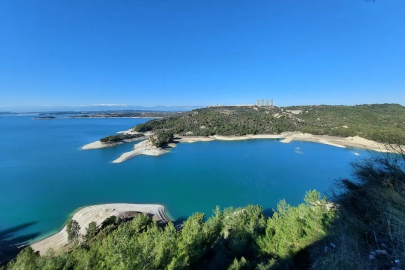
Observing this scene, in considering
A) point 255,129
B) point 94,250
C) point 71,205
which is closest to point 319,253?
point 94,250

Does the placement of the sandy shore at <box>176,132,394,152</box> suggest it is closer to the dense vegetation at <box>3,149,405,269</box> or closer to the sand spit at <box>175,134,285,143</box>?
the sand spit at <box>175,134,285,143</box>

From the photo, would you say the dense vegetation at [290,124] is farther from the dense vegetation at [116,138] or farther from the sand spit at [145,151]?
the sand spit at [145,151]

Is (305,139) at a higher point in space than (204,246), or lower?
lower

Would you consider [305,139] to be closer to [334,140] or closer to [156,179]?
[334,140]

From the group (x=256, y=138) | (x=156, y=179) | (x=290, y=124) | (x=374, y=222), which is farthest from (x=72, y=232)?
(x=290, y=124)

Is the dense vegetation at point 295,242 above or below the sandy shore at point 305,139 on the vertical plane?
above

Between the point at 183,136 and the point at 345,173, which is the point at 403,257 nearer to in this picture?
the point at 345,173

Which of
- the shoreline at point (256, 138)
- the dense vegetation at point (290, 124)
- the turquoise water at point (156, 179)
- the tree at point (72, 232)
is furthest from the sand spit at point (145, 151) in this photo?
the tree at point (72, 232)
